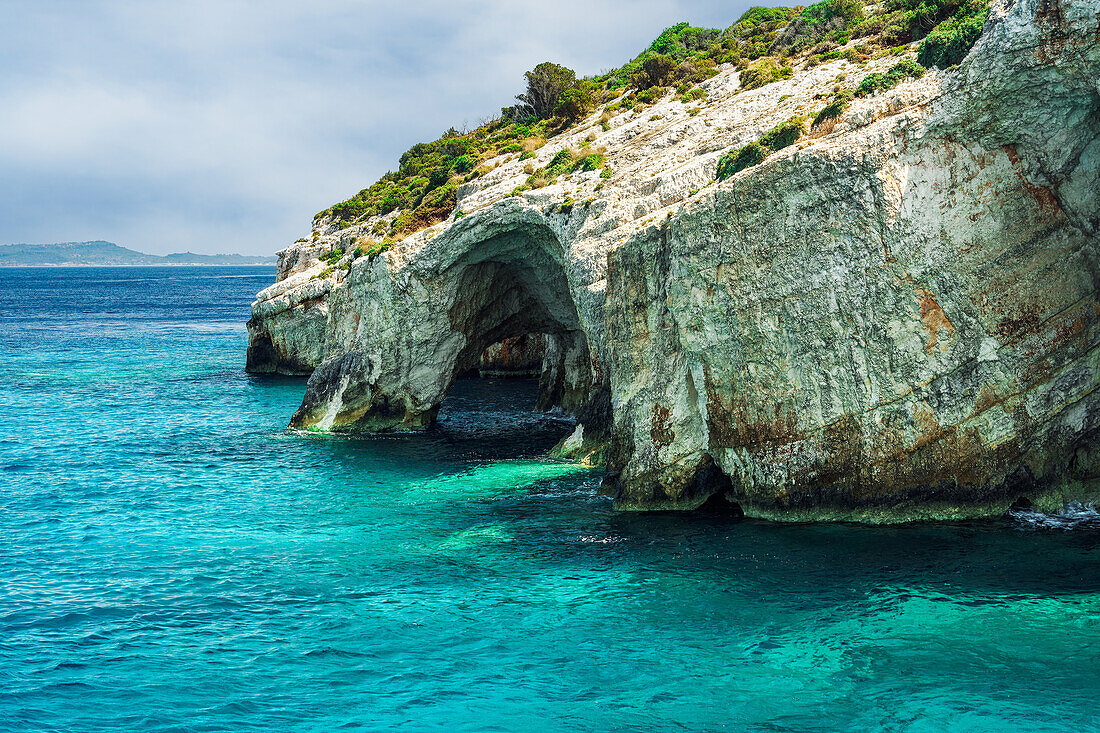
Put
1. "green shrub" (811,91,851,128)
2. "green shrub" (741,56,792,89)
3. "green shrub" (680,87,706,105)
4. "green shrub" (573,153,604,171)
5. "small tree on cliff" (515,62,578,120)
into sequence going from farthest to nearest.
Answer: "small tree on cliff" (515,62,578,120) → "green shrub" (680,87,706,105) → "green shrub" (741,56,792,89) → "green shrub" (573,153,604,171) → "green shrub" (811,91,851,128)

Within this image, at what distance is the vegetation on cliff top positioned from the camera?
27159 millimetres

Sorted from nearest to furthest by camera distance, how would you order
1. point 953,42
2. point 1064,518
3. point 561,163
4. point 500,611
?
point 500,611 → point 1064,518 → point 953,42 → point 561,163

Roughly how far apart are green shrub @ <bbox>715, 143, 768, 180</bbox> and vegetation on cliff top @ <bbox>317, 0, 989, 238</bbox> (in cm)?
4

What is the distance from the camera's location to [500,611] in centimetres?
2023

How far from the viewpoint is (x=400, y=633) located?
19172 millimetres

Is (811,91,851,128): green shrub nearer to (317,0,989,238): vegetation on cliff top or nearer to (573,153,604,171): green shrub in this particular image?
(317,0,989,238): vegetation on cliff top

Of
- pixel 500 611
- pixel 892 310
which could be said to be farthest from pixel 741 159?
pixel 500 611

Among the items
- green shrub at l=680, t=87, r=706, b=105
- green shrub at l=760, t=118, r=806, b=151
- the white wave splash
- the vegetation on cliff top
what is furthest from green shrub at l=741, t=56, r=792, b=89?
the white wave splash

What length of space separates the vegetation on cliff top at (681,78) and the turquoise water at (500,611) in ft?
45.9

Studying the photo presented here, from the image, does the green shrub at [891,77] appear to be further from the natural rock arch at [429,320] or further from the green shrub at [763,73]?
the natural rock arch at [429,320]

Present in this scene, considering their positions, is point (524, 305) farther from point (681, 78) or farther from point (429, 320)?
point (681, 78)

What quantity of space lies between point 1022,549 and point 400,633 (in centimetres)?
1629

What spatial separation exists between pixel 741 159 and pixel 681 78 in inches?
901

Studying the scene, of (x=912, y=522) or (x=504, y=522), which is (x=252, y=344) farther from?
(x=912, y=522)
